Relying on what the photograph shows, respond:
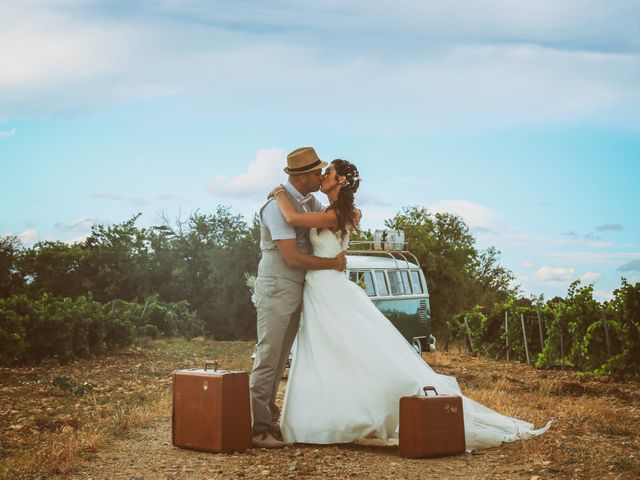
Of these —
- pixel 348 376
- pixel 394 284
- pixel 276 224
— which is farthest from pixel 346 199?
pixel 394 284

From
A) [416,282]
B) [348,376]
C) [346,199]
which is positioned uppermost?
[416,282]

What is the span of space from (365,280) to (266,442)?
32.2 ft

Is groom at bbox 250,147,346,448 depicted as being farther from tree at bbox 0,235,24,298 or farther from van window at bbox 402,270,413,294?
tree at bbox 0,235,24,298

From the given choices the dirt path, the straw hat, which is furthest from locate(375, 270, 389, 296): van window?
the dirt path

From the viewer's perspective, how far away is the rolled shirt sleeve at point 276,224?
6746 millimetres

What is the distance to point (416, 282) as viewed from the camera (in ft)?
61.6

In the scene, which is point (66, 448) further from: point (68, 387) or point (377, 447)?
point (68, 387)

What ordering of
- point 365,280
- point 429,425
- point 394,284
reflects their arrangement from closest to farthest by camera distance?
1. point 429,425
2. point 365,280
3. point 394,284

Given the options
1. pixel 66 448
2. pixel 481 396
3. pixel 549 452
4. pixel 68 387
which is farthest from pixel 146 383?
pixel 549 452

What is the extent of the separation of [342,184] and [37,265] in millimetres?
26931

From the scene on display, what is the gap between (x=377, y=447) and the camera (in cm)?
677

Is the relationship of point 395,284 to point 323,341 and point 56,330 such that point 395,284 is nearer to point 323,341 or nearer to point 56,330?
point 56,330

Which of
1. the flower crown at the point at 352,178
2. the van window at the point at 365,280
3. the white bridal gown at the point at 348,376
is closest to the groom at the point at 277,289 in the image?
the white bridal gown at the point at 348,376

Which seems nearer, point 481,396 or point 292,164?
point 292,164
